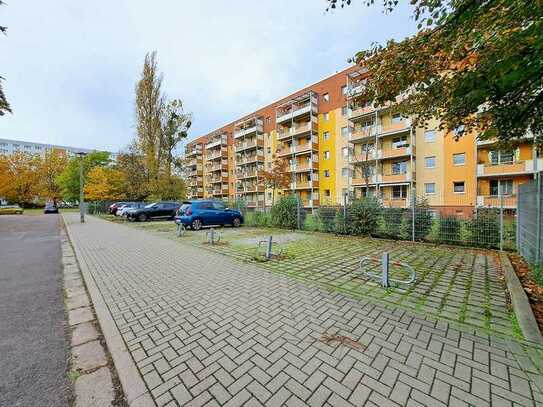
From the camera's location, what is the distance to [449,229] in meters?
8.23

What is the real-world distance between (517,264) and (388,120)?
2399 centimetres

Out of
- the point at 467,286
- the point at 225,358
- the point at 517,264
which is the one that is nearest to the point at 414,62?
the point at 467,286

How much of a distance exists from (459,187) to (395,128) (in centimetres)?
850

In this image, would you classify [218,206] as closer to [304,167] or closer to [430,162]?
[304,167]

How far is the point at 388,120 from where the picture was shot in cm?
2605

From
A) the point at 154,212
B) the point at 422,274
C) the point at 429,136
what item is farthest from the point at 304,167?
the point at 422,274

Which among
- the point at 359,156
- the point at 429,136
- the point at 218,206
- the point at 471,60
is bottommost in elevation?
the point at 218,206

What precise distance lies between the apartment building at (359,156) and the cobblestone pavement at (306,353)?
7106mm

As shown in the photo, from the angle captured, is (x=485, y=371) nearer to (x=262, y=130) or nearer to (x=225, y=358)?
(x=225, y=358)

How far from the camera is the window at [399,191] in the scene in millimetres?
25422

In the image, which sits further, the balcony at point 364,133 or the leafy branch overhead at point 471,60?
the balcony at point 364,133

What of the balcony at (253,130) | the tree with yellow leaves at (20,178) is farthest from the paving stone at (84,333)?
the tree with yellow leaves at (20,178)

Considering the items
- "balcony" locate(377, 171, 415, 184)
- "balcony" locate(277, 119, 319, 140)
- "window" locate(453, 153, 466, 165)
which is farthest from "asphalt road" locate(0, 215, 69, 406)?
"balcony" locate(277, 119, 319, 140)

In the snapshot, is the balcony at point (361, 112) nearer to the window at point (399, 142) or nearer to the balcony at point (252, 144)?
the window at point (399, 142)
